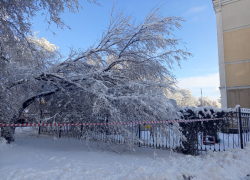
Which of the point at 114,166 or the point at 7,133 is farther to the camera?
the point at 7,133

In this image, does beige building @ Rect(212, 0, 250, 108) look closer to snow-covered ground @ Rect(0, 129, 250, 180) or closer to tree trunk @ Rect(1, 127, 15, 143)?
snow-covered ground @ Rect(0, 129, 250, 180)

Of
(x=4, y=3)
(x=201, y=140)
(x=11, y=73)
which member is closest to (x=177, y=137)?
(x=201, y=140)

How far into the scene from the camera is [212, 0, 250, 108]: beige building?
16.4 metres

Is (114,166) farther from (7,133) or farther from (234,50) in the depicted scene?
(234,50)

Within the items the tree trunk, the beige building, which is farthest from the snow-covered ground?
the beige building

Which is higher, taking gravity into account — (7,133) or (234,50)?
(234,50)

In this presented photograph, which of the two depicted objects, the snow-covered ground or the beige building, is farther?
the beige building

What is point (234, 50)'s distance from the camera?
675 inches

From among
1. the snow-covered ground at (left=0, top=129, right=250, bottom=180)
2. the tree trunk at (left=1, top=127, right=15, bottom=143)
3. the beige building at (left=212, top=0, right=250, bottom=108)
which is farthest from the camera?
the beige building at (left=212, top=0, right=250, bottom=108)

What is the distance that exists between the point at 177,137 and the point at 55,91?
17.1ft

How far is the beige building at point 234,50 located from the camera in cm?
1639

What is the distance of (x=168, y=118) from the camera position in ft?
21.5

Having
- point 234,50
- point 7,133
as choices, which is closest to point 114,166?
point 7,133

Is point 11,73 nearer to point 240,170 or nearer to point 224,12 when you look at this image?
point 240,170
